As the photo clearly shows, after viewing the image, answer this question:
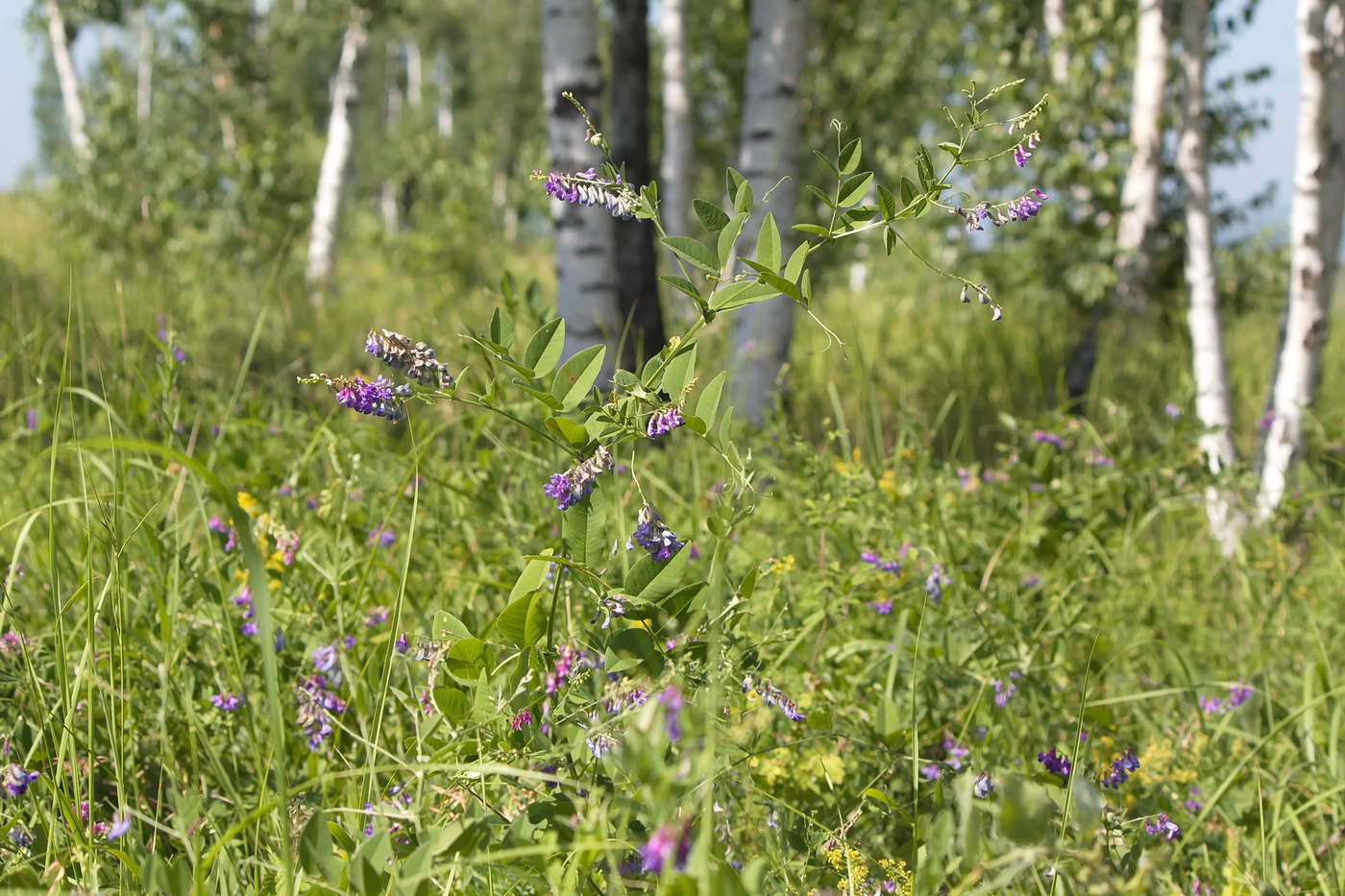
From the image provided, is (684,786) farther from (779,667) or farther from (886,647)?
(886,647)

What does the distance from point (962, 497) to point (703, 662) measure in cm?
155

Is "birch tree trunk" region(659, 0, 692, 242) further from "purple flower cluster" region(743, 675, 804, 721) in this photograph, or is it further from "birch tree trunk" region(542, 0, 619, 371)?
"purple flower cluster" region(743, 675, 804, 721)

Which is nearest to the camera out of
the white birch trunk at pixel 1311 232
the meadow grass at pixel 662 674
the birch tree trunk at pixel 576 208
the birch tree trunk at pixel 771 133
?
the meadow grass at pixel 662 674

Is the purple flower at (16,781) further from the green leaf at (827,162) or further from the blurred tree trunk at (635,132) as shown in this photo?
the blurred tree trunk at (635,132)

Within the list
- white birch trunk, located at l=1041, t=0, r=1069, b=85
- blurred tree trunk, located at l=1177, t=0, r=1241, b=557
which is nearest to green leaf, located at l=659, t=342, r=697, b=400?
blurred tree trunk, located at l=1177, t=0, r=1241, b=557

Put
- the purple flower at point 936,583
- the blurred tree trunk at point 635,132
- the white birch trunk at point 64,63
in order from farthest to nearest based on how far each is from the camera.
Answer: the white birch trunk at point 64,63
the blurred tree trunk at point 635,132
the purple flower at point 936,583

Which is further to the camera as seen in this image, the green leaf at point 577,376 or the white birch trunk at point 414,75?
the white birch trunk at point 414,75

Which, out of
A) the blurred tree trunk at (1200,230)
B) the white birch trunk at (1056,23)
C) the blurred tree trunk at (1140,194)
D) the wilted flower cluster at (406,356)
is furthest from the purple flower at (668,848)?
the white birch trunk at (1056,23)

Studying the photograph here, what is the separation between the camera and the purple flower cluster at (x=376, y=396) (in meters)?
1.02

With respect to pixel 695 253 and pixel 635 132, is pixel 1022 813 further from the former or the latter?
pixel 635 132

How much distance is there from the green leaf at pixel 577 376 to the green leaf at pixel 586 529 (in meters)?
0.11

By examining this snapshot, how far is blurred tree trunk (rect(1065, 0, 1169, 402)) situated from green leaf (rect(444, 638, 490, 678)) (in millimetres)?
3907

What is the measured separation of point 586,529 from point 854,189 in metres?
0.54

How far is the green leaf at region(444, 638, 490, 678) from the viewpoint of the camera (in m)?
1.05
